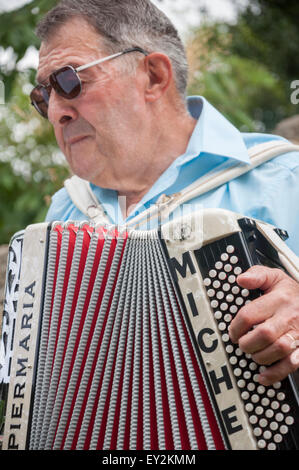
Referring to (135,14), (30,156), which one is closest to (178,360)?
(135,14)

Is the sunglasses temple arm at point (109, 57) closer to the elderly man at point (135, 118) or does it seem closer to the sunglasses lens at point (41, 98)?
the elderly man at point (135, 118)

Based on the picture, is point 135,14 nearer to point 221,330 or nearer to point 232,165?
point 232,165

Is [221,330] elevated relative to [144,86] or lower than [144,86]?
lower

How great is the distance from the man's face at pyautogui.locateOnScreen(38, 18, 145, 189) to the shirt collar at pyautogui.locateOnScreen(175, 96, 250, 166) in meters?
0.22

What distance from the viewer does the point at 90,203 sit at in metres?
2.28

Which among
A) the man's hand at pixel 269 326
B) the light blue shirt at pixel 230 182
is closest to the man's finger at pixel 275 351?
the man's hand at pixel 269 326

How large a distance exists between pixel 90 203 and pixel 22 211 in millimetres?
1791

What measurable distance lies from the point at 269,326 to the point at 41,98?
1.34 m

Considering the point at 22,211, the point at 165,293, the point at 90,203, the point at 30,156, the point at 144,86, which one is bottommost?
the point at 165,293

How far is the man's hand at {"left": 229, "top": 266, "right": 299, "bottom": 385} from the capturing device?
1355 mm

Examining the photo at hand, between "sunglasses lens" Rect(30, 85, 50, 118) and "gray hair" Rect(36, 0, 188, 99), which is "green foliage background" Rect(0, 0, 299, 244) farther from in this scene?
"sunglasses lens" Rect(30, 85, 50, 118)

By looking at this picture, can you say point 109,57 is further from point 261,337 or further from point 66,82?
point 261,337

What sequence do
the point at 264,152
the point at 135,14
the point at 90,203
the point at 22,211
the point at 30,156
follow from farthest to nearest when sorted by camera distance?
1. the point at 30,156
2. the point at 22,211
3. the point at 90,203
4. the point at 135,14
5. the point at 264,152

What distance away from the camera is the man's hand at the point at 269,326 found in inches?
53.4
